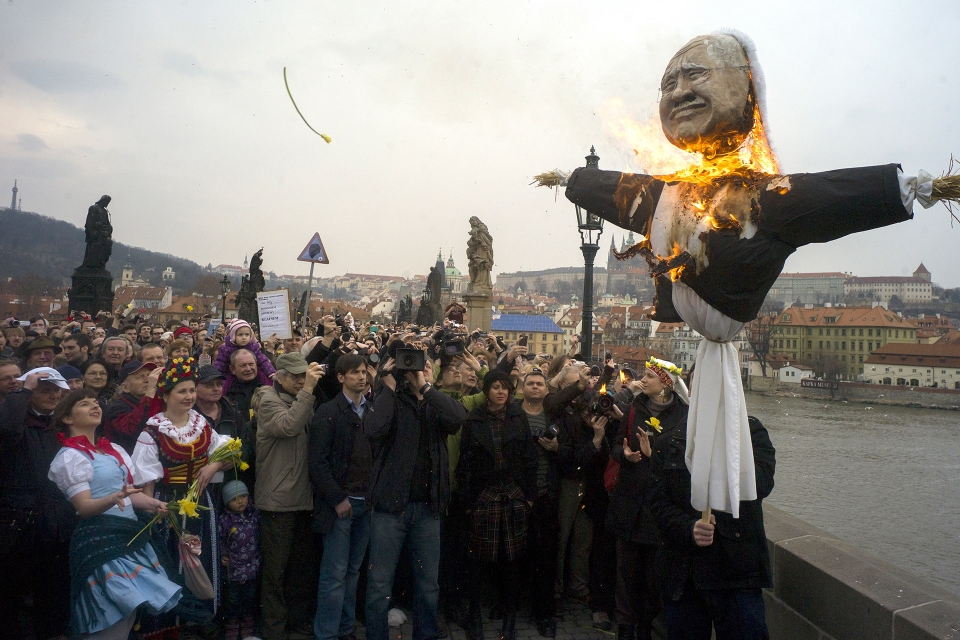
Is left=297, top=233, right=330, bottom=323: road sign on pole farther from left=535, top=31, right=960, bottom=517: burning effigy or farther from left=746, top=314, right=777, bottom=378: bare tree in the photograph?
left=746, top=314, right=777, bottom=378: bare tree

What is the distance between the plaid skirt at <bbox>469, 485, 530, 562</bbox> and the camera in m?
4.40

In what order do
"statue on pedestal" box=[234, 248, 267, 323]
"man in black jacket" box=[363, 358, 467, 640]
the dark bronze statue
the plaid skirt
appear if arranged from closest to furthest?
"man in black jacket" box=[363, 358, 467, 640] → the plaid skirt → the dark bronze statue → "statue on pedestal" box=[234, 248, 267, 323]

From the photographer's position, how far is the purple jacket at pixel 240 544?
4.33m

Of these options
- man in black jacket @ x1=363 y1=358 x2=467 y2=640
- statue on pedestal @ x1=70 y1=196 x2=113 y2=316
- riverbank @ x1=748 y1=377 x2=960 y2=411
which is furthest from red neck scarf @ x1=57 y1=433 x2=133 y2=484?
riverbank @ x1=748 y1=377 x2=960 y2=411

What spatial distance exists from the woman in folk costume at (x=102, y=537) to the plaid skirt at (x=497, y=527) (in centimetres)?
199

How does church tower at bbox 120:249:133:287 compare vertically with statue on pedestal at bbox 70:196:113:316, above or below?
above

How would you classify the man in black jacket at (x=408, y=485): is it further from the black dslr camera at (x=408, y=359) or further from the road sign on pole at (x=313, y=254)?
the road sign on pole at (x=313, y=254)

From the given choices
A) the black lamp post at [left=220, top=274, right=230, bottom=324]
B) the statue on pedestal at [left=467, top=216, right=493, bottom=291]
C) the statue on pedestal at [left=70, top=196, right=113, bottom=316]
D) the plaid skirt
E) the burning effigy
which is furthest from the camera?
the black lamp post at [left=220, top=274, right=230, bottom=324]

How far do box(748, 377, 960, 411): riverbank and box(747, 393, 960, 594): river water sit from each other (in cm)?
538

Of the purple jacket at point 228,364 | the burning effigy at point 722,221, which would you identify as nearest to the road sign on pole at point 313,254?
the purple jacket at point 228,364

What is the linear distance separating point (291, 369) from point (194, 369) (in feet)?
2.14

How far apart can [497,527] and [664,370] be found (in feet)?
5.48

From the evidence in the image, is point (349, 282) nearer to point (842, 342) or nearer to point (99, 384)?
point (842, 342)

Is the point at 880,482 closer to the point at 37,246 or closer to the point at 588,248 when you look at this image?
the point at 588,248
